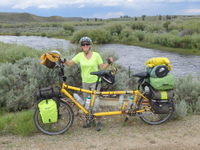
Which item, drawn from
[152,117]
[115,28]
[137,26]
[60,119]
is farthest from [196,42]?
[60,119]

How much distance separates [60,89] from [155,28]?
41901 mm

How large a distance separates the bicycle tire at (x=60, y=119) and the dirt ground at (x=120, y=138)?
12 centimetres

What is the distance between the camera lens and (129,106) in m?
5.18

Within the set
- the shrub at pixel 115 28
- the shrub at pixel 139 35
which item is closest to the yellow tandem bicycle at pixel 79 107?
the shrub at pixel 139 35

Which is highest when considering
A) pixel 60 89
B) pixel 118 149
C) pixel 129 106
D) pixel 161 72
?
pixel 161 72

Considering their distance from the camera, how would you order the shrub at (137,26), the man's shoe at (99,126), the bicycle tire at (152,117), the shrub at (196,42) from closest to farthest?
the man's shoe at (99,126), the bicycle tire at (152,117), the shrub at (196,42), the shrub at (137,26)

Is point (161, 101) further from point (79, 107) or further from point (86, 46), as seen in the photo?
point (86, 46)

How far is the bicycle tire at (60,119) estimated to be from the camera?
16.0 feet

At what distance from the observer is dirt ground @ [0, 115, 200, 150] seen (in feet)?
14.6

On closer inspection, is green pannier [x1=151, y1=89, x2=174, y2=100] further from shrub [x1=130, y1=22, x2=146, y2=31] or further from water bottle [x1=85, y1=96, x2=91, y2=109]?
shrub [x1=130, y1=22, x2=146, y2=31]

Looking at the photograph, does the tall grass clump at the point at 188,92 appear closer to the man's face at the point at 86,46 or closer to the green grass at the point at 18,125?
the man's face at the point at 86,46

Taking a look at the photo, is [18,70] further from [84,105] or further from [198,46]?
[198,46]

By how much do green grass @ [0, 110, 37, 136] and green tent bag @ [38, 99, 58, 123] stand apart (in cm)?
51

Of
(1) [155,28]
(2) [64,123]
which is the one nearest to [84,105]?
(2) [64,123]
